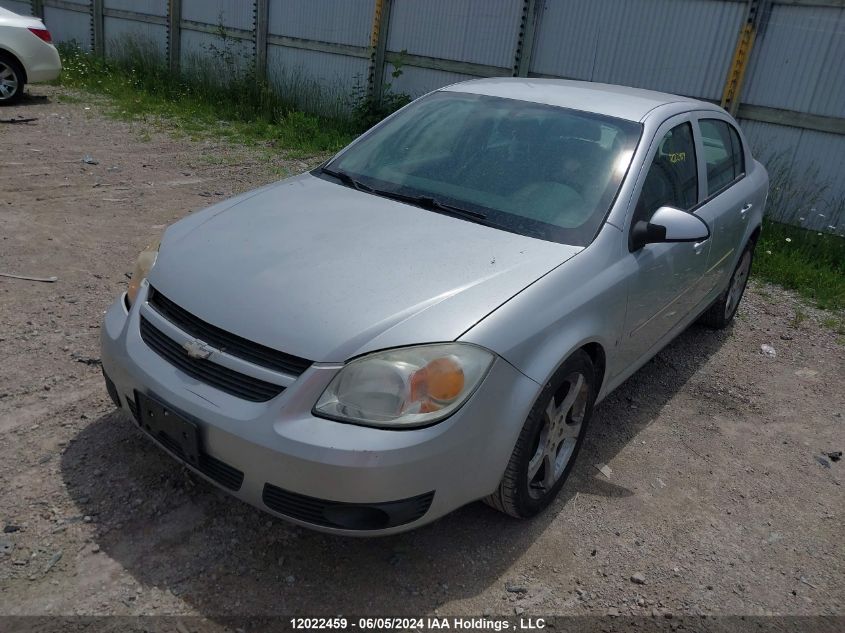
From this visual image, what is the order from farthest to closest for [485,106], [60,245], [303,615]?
1. [60,245]
2. [485,106]
3. [303,615]

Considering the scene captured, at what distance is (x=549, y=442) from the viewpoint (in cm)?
295

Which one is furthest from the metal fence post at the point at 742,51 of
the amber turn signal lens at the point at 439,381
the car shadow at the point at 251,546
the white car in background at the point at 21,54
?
the white car in background at the point at 21,54

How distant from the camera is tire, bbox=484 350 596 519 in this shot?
2707 millimetres

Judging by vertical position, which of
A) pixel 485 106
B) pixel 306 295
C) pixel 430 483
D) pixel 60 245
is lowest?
pixel 60 245

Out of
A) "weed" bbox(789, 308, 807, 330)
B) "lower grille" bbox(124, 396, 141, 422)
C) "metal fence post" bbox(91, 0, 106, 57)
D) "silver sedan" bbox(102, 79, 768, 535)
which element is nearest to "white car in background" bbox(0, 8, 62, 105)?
"metal fence post" bbox(91, 0, 106, 57)

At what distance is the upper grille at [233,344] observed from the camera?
2.40 metres

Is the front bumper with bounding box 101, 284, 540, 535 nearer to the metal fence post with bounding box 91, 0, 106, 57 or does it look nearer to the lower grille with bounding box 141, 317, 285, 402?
the lower grille with bounding box 141, 317, 285, 402

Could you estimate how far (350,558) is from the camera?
2730 mm

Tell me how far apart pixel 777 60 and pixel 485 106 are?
17.1 feet

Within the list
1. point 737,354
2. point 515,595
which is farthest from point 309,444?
point 737,354

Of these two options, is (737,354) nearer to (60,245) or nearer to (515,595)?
(515,595)

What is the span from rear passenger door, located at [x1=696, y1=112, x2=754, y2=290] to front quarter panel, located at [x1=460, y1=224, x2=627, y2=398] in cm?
120

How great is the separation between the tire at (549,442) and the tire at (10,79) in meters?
10.3

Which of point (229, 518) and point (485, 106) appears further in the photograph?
point (485, 106)
